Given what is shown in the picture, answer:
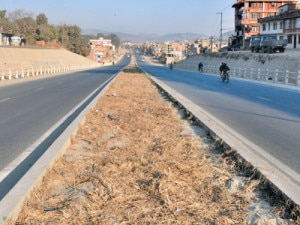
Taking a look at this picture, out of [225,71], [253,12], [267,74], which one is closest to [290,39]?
[253,12]

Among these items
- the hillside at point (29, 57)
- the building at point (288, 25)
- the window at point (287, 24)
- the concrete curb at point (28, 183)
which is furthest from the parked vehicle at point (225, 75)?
the window at point (287, 24)

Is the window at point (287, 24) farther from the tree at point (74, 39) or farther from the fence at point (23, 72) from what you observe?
the tree at point (74, 39)

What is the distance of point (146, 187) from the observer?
5.54m

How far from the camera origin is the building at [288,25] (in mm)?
74188

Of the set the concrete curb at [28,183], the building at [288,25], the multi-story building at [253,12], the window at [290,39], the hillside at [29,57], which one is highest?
the multi-story building at [253,12]

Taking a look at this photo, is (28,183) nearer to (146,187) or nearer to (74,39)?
(146,187)

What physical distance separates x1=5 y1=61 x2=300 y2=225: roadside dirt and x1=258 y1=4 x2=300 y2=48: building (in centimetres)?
7142

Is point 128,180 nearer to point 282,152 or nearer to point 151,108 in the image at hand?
point 282,152

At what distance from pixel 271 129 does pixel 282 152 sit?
284 cm

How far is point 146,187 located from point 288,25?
257ft

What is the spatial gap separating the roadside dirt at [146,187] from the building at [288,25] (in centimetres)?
7142

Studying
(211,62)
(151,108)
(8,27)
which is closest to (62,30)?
(8,27)

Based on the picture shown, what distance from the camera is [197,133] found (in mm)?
9898

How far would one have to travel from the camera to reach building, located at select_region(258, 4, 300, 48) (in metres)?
74.2
